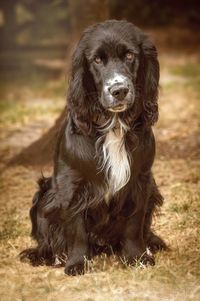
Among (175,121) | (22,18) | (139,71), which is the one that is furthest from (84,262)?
(22,18)

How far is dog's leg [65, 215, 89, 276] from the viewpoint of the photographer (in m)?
3.88

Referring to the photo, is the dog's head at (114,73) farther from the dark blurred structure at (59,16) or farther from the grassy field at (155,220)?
the dark blurred structure at (59,16)

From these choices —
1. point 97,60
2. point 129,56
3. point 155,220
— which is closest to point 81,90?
point 97,60

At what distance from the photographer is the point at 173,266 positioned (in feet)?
12.5

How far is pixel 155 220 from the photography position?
4789 millimetres

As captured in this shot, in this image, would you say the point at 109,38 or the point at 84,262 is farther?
the point at 84,262

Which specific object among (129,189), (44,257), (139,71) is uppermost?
(139,71)

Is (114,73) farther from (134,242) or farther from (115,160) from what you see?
(134,242)

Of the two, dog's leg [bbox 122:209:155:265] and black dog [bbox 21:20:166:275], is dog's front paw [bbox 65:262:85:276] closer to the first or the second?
black dog [bbox 21:20:166:275]

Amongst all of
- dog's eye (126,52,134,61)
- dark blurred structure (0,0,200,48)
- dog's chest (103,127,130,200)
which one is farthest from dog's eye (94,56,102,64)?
dark blurred structure (0,0,200,48)

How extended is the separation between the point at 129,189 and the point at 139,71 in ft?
2.31

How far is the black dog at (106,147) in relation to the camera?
3625 mm

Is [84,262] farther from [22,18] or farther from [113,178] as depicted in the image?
[22,18]

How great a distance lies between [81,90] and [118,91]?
28 centimetres
